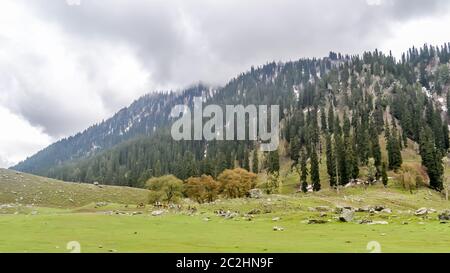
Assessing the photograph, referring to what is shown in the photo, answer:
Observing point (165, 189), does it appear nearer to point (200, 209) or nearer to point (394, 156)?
point (200, 209)

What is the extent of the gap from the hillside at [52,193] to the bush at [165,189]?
96.0 feet

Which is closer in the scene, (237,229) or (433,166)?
(237,229)

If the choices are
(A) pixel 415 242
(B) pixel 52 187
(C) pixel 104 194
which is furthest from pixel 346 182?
(A) pixel 415 242

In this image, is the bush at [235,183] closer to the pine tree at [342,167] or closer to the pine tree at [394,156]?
the pine tree at [342,167]

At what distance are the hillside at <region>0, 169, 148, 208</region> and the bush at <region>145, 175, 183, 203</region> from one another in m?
29.3

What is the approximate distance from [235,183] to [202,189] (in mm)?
9588

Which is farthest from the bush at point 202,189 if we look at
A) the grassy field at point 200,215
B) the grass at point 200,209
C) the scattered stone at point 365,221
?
the scattered stone at point 365,221

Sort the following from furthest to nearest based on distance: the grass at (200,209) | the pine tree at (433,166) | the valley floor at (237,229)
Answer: the pine tree at (433,166) → the grass at (200,209) → the valley floor at (237,229)

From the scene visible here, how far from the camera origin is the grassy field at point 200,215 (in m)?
35.9

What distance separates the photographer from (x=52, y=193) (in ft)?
389

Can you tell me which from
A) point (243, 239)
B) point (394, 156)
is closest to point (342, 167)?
point (394, 156)

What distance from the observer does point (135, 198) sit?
446 feet
